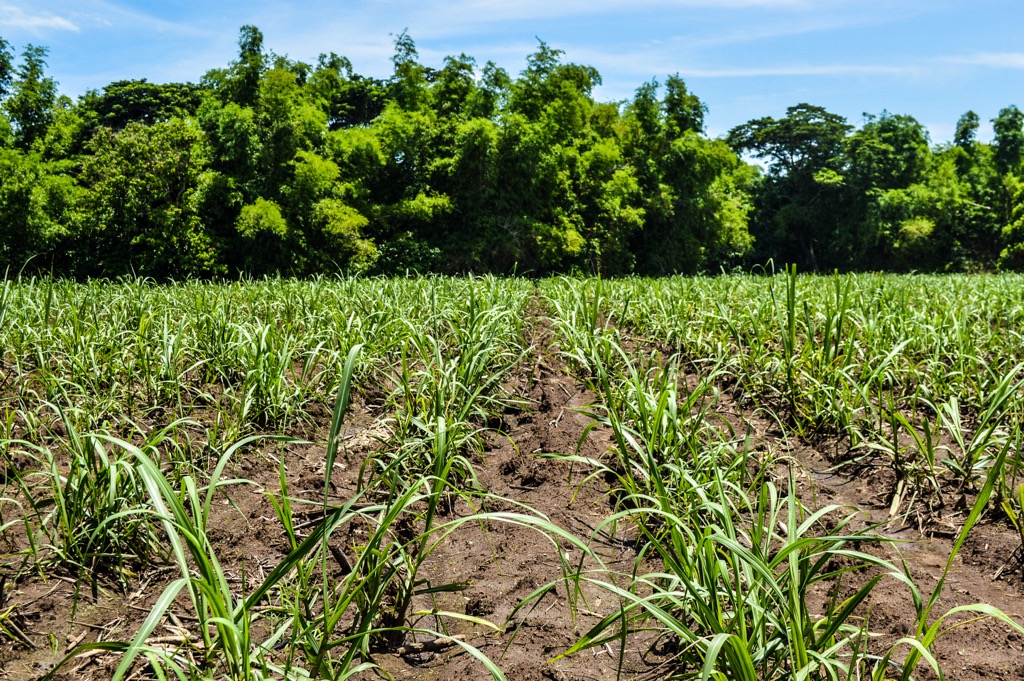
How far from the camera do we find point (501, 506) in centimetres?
245

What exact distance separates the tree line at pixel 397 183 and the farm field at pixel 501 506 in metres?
13.3

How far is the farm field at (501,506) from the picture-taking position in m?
1.42

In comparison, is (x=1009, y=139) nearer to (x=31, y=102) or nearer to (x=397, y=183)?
(x=397, y=183)

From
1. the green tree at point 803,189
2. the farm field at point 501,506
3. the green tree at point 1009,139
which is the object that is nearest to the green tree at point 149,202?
the farm field at point 501,506

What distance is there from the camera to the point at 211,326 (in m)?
3.67

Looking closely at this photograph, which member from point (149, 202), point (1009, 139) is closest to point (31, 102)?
point (149, 202)

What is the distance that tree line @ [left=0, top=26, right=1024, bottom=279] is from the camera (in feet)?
Answer: 66.0

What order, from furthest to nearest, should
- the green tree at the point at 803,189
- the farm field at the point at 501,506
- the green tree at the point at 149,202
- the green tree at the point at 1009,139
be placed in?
the green tree at the point at 1009,139 < the green tree at the point at 803,189 < the green tree at the point at 149,202 < the farm field at the point at 501,506

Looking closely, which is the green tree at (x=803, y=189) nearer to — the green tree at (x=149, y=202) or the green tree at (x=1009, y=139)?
the green tree at (x=1009, y=139)

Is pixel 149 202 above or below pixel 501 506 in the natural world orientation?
above

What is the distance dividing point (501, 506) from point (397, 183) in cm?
2348

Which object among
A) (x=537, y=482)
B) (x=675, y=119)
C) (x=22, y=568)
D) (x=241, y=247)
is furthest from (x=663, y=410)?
→ (x=675, y=119)

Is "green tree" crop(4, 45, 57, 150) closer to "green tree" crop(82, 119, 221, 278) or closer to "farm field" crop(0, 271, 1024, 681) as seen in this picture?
"green tree" crop(82, 119, 221, 278)

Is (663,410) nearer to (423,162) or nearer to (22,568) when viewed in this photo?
(22,568)
